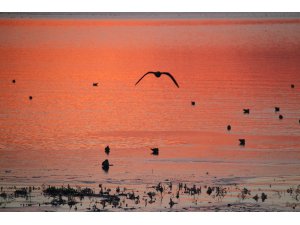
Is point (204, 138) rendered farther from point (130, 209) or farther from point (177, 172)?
point (130, 209)

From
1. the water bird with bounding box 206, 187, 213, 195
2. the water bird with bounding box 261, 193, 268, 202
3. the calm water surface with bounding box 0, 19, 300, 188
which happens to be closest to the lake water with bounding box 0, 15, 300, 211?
the calm water surface with bounding box 0, 19, 300, 188

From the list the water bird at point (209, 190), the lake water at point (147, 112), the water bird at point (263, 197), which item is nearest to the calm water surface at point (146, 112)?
the lake water at point (147, 112)

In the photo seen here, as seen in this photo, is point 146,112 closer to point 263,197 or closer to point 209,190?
point 209,190

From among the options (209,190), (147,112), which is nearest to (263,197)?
(209,190)

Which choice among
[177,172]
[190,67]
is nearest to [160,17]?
[190,67]

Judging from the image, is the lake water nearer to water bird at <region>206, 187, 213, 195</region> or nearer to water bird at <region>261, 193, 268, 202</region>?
water bird at <region>206, 187, 213, 195</region>

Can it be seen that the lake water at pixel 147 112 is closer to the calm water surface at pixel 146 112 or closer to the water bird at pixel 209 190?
the calm water surface at pixel 146 112
